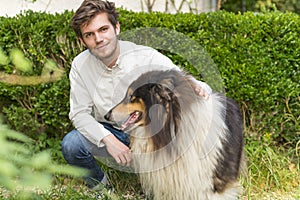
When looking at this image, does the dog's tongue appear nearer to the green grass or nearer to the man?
the man

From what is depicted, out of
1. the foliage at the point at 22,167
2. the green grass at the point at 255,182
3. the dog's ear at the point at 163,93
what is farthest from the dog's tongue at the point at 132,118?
the foliage at the point at 22,167

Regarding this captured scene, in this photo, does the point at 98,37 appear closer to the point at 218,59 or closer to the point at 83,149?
the point at 83,149

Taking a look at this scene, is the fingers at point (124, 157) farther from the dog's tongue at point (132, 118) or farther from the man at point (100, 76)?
the dog's tongue at point (132, 118)

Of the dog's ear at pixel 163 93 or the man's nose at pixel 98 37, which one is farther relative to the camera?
the man's nose at pixel 98 37

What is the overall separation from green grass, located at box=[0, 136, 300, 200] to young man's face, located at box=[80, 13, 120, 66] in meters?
1.12

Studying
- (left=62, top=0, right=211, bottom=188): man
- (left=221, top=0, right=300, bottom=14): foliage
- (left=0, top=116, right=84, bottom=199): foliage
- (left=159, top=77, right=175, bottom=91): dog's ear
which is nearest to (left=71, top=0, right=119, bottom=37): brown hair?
(left=62, top=0, right=211, bottom=188): man

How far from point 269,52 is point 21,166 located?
383 centimetres

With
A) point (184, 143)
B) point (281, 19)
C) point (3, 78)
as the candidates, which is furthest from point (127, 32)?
point (3, 78)

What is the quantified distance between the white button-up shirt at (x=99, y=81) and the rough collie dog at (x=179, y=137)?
295 mm

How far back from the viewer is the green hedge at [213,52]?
15.2 feet

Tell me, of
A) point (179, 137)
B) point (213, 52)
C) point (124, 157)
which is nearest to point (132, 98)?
point (179, 137)

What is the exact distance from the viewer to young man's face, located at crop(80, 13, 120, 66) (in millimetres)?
3264

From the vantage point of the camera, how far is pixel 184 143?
303cm

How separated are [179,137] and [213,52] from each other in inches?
74.3
